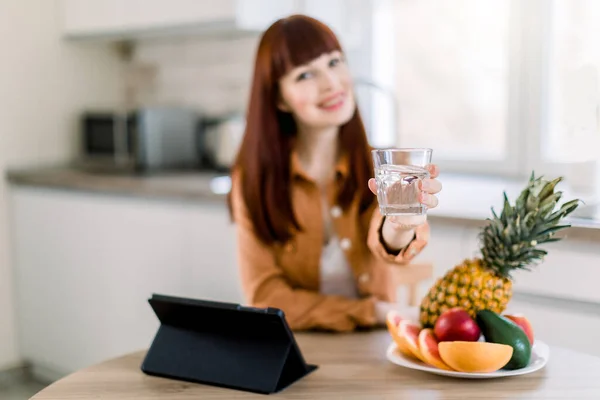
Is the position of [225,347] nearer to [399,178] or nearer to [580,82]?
[399,178]

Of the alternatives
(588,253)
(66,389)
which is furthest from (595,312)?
(66,389)

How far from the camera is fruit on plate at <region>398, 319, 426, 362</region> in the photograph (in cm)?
136

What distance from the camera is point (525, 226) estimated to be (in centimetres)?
136

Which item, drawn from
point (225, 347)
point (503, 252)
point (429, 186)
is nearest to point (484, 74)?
point (503, 252)

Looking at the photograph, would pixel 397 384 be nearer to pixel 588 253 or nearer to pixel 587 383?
pixel 587 383

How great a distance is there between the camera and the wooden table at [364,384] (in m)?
1.25

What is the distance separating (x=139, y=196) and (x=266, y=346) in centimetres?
172

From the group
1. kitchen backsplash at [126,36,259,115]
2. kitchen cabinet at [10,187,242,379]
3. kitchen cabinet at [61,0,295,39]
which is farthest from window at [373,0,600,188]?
kitchen cabinet at [10,187,242,379]

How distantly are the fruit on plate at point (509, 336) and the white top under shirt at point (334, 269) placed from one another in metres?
0.58

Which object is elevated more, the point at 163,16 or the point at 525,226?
the point at 163,16

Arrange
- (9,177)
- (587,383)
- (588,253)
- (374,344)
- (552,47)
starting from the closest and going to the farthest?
(587,383)
(374,344)
(588,253)
(552,47)
(9,177)

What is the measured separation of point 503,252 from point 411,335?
21 cm

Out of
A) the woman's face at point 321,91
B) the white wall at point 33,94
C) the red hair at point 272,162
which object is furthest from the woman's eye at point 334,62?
the white wall at point 33,94

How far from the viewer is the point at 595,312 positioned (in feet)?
6.84
